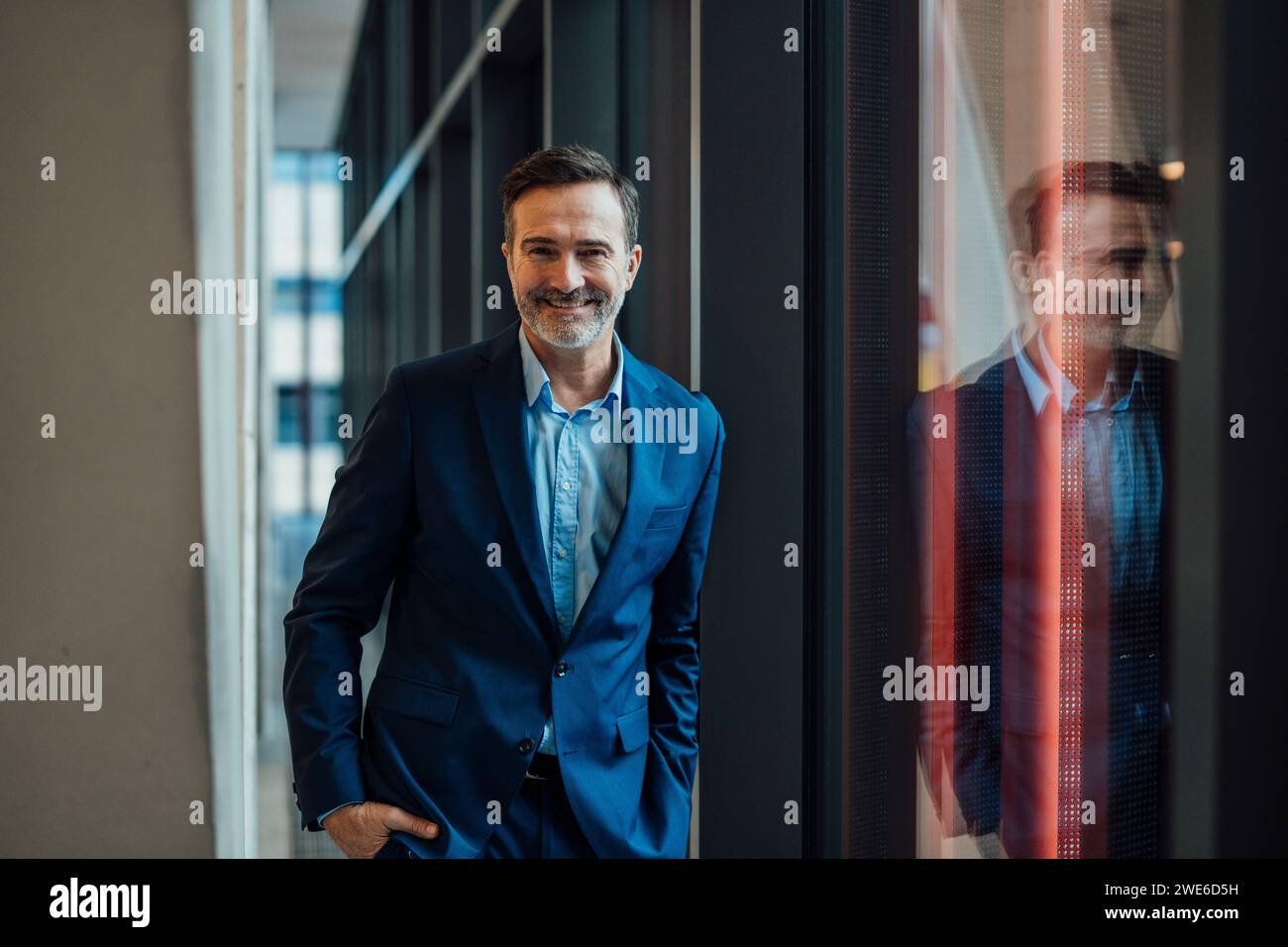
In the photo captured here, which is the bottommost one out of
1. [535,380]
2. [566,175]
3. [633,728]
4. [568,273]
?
[633,728]

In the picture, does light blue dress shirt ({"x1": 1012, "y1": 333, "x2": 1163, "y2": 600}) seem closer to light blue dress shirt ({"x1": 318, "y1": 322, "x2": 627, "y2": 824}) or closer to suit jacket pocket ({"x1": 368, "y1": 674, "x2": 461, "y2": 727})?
light blue dress shirt ({"x1": 318, "y1": 322, "x2": 627, "y2": 824})

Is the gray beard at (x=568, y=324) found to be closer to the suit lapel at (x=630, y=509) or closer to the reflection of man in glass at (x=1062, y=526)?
the suit lapel at (x=630, y=509)

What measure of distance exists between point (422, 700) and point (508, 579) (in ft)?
0.69

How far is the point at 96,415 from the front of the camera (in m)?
1.70

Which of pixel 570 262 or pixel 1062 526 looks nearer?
pixel 570 262

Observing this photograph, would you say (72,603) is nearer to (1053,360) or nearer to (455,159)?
(455,159)

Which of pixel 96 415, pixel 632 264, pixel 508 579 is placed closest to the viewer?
pixel 508 579

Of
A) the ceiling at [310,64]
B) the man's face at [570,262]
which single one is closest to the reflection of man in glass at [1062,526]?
the man's face at [570,262]

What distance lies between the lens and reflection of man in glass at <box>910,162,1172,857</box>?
64.6 inches

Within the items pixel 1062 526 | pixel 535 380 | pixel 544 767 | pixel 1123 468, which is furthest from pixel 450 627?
pixel 1123 468

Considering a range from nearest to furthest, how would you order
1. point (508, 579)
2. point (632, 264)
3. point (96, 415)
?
point (508, 579) < point (632, 264) < point (96, 415)

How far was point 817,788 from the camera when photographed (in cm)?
171

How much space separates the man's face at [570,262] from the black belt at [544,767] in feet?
1.97

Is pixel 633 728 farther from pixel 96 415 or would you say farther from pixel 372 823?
pixel 96 415
